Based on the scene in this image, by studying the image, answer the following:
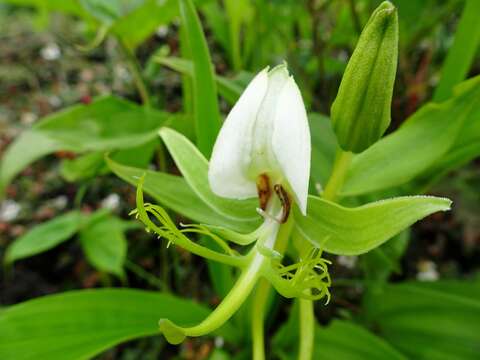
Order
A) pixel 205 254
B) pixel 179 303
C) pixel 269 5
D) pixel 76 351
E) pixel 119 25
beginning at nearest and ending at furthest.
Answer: pixel 205 254, pixel 76 351, pixel 179 303, pixel 119 25, pixel 269 5

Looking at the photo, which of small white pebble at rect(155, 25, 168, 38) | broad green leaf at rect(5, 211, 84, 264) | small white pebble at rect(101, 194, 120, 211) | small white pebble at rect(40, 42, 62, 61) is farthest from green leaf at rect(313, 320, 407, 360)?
small white pebble at rect(40, 42, 62, 61)

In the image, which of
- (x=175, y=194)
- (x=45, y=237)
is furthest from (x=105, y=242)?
(x=175, y=194)

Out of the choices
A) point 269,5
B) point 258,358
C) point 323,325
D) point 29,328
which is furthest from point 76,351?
point 269,5

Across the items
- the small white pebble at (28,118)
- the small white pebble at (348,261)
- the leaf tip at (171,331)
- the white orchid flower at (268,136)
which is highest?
the white orchid flower at (268,136)

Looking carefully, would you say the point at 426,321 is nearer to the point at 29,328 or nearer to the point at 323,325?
the point at 323,325

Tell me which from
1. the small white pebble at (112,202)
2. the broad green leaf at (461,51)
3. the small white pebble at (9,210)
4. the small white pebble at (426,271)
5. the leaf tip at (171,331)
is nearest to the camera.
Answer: the leaf tip at (171,331)

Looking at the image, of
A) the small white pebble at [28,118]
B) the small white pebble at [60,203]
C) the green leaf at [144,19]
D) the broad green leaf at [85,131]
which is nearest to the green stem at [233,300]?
the broad green leaf at [85,131]

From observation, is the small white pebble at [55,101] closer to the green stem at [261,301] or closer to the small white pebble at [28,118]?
the small white pebble at [28,118]
